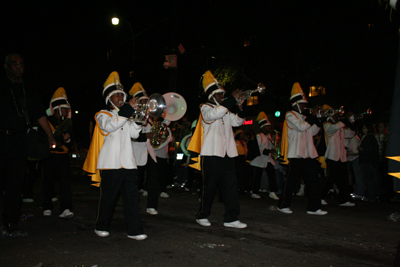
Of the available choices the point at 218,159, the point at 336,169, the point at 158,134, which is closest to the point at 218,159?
the point at 218,159

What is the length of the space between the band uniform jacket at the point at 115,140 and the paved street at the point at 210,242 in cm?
105

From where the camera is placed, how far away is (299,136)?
24.4 ft

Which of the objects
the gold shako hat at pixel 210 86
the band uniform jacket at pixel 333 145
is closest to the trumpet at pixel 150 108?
the gold shako hat at pixel 210 86

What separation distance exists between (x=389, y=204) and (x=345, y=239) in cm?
500

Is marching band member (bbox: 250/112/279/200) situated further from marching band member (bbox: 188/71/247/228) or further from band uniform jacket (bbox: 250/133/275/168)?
marching band member (bbox: 188/71/247/228)

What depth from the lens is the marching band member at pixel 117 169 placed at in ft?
16.2

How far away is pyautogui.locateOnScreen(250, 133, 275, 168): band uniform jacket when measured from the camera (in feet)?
34.8

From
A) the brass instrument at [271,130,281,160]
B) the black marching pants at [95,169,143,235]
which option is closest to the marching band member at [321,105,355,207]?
the brass instrument at [271,130,281,160]

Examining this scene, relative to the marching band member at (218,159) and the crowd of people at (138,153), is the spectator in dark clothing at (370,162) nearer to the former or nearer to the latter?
the crowd of people at (138,153)

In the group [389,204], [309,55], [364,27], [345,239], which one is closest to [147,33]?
[309,55]

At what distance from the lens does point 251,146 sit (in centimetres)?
1090

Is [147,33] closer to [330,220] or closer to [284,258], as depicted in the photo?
[330,220]

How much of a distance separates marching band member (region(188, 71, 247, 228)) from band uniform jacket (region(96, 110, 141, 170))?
134cm

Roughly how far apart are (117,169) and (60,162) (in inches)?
89.8
